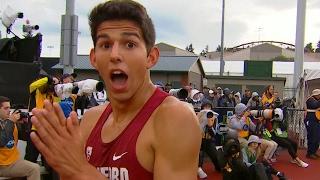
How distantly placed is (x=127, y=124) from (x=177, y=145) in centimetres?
30

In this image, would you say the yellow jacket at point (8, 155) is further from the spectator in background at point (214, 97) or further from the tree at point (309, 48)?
the tree at point (309, 48)

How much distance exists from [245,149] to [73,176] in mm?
6038

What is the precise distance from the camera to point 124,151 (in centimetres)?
170

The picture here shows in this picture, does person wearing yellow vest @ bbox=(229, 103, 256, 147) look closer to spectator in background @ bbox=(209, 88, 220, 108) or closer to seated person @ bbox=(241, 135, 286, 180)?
seated person @ bbox=(241, 135, 286, 180)

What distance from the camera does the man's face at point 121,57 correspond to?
1.66m

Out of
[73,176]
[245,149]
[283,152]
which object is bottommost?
[283,152]

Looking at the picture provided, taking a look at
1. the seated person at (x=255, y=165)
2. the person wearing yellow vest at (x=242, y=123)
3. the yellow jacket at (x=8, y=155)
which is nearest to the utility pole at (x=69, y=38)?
the yellow jacket at (x=8, y=155)

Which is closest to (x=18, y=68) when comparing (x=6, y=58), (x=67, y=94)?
(x=6, y=58)

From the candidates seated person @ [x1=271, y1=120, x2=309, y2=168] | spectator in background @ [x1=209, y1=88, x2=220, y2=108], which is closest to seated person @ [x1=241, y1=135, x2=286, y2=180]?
seated person @ [x1=271, y1=120, x2=309, y2=168]

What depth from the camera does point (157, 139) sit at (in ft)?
5.47

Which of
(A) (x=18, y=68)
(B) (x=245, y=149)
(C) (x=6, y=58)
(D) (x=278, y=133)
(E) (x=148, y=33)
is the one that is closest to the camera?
(E) (x=148, y=33)

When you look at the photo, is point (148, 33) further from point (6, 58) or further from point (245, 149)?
point (6, 58)

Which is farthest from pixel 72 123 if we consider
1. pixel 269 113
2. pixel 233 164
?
pixel 269 113

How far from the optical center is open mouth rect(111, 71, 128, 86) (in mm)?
1668
